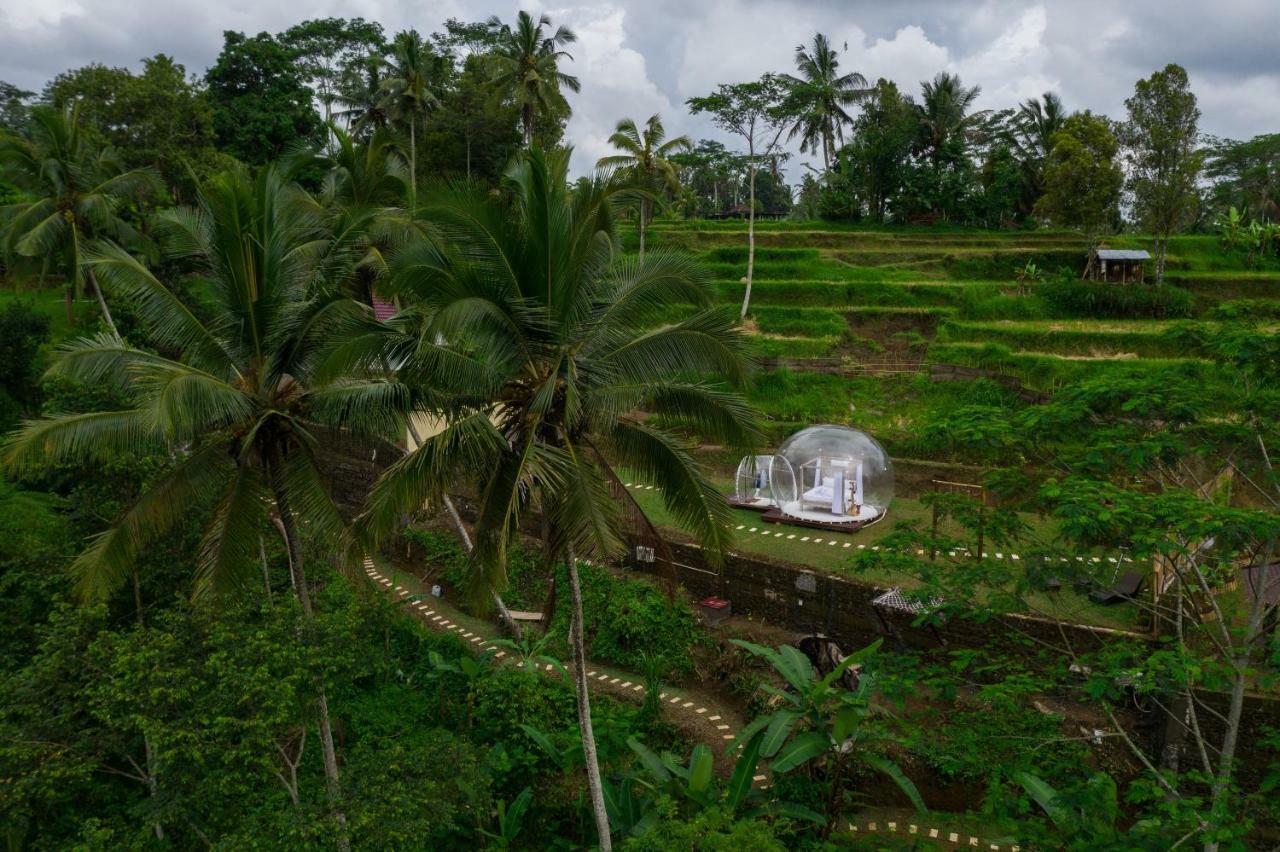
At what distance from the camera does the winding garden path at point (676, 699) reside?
1084 centimetres

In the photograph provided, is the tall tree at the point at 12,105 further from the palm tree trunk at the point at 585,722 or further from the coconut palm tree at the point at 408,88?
the palm tree trunk at the point at 585,722

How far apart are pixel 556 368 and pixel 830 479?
12.0m

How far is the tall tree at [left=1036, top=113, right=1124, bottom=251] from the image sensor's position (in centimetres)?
2878

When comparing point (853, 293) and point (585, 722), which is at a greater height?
point (853, 293)

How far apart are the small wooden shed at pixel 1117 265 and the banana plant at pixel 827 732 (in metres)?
25.3

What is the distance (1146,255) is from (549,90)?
21.7 meters

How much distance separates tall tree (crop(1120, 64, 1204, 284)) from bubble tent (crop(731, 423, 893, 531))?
16631 mm

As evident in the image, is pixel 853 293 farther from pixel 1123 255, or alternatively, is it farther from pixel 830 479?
pixel 830 479

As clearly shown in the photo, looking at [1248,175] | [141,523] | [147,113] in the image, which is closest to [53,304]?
[147,113]

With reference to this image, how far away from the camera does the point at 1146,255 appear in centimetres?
3006

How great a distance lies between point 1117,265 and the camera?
1222 inches

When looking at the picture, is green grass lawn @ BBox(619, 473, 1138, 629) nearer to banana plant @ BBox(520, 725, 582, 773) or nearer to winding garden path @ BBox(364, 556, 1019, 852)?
winding garden path @ BBox(364, 556, 1019, 852)

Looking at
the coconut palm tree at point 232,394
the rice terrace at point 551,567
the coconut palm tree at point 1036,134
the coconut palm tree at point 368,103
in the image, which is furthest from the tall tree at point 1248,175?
the coconut palm tree at point 232,394

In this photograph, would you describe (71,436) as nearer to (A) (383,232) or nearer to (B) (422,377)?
(B) (422,377)
